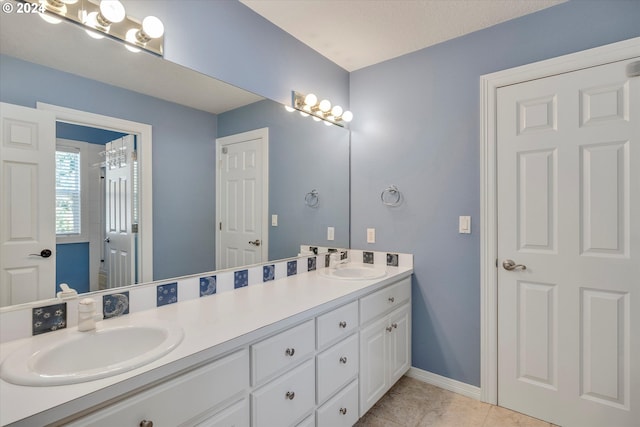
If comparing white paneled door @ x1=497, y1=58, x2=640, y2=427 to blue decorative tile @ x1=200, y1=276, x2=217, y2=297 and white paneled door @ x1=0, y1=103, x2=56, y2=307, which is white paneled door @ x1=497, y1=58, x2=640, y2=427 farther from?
white paneled door @ x1=0, y1=103, x2=56, y2=307

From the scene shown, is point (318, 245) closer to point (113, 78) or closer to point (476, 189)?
point (476, 189)

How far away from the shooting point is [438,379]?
227 centimetres

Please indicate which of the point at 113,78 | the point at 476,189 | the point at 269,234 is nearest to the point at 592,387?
the point at 476,189

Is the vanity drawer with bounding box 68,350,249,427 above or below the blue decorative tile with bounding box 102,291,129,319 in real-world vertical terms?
below

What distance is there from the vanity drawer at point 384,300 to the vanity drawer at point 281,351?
1.49 feet

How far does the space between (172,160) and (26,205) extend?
23.1 inches

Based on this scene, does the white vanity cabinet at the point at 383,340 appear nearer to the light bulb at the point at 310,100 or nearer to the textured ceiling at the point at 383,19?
the light bulb at the point at 310,100

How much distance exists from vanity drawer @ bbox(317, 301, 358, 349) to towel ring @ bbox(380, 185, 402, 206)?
3.20 feet

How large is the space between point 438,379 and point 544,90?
1999 mm

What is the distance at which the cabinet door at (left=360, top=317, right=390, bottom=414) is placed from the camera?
1.80 m

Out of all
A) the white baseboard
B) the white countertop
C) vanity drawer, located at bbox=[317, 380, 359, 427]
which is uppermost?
the white countertop

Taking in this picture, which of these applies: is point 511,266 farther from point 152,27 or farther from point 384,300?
point 152,27

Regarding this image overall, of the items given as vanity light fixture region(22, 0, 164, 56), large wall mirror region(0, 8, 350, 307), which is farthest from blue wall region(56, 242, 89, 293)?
vanity light fixture region(22, 0, 164, 56)

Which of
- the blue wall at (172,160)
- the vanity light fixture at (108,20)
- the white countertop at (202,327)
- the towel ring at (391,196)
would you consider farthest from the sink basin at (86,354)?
the towel ring at (391,196)
